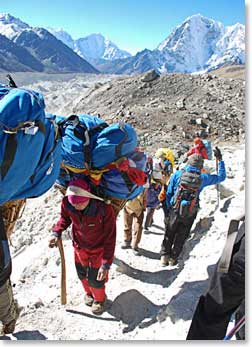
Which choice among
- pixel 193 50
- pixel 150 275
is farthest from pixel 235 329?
pixel 193 50

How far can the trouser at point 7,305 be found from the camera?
87.1 inches

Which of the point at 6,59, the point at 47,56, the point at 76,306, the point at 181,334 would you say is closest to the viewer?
the point at 181,334

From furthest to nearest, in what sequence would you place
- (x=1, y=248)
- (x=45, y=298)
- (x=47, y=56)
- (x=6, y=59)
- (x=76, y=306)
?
(x=47, y=56)
(x=6, y=59)
(x=45, y=298)
(x=76, y=306)
(x=1, y=248)

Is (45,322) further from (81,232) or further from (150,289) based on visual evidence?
(150,289)

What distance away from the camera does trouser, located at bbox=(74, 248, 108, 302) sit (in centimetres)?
320

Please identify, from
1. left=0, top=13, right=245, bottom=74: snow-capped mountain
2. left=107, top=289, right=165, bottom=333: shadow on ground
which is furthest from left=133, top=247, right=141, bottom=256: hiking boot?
left=0, top=13, right=245, bottom=74: snow-capped mountain

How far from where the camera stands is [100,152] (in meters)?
2.59

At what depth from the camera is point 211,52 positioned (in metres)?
190

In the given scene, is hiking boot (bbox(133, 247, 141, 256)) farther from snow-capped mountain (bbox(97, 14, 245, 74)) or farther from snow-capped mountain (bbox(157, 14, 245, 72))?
snow-capped mountain (bbox(157, 14, 245, 72))

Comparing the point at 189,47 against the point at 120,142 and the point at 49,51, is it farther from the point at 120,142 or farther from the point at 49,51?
the point at 120,142

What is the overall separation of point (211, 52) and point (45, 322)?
200171 mm

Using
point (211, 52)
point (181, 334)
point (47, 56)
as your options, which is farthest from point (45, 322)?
point (211, 52)

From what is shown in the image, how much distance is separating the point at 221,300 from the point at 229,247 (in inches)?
9.2

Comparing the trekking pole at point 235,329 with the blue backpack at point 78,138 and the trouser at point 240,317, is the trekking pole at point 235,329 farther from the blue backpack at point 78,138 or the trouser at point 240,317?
the blue backpack at point 78,138
